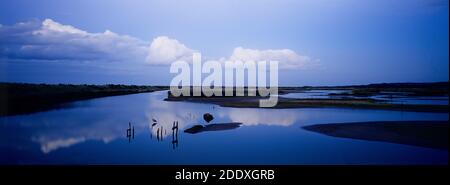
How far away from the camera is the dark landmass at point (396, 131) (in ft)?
37.2

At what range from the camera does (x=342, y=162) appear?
357 inches

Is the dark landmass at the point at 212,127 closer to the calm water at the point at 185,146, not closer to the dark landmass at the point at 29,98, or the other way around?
the calm water at the point at 185,146

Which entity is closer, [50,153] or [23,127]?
[50,153]

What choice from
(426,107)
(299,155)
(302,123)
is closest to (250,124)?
(302,123)

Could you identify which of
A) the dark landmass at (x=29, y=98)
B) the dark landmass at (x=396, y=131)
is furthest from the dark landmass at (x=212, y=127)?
the dark landmass at (x=29, y=98)

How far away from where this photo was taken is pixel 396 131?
13.1 m

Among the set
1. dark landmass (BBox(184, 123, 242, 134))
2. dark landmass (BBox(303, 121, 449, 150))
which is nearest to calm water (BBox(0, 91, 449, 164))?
dark landmass (BBox(184, 123, 242, 134))

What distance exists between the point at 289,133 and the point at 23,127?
34.7ft

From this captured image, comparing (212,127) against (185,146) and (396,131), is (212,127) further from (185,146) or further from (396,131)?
(396,131)

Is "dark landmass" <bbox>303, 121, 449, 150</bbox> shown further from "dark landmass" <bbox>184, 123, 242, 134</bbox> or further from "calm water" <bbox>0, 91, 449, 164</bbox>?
"dark landmass" <bbox>184, 123, 242, 134</bbox>

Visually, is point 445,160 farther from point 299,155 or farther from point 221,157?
point 221,157

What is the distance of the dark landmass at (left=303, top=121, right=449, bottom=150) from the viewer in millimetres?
11328
